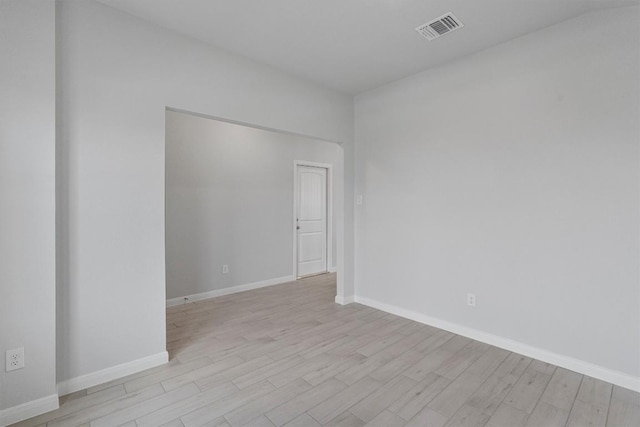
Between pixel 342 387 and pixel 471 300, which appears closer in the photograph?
pixel 342 387

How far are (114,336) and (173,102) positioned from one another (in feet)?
6.23

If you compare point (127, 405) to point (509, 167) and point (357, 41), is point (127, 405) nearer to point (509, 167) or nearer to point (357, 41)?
point (357, 41)

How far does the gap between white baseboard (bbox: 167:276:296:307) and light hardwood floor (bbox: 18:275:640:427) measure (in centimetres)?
84

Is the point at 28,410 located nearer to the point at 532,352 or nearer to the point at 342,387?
the point at 342,387

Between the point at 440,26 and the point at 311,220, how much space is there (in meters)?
3.83

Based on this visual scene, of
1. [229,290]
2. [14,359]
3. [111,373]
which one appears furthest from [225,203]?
[14,359]

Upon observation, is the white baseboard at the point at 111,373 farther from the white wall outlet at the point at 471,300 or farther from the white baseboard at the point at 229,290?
the white wall outlet at the point at 471,300

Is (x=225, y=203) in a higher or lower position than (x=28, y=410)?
higher

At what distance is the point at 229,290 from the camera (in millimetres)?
4527

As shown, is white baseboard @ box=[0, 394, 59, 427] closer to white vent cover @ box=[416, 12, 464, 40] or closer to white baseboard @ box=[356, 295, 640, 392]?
white baseboard @ box=[356, 295, 640, 392]

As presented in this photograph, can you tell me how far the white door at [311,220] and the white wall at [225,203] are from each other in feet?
0.89

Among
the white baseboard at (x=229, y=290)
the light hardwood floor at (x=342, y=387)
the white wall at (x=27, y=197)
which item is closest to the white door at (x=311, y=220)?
the white baseboard at (x=229, y=290)

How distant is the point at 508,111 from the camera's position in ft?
9.16

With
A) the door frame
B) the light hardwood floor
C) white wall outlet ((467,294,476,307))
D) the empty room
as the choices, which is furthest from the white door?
white wall outlet ((467,294,476,307))
